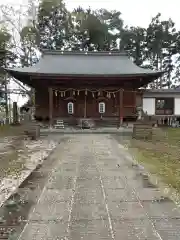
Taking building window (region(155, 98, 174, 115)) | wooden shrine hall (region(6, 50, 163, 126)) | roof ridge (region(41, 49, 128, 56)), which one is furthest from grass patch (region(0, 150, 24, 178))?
building window (region(155, 98, 174, 115))

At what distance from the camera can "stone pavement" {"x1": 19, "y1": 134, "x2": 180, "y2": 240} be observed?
12.1 feet

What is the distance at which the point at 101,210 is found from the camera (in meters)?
4.51

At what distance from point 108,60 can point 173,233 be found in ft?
76.5

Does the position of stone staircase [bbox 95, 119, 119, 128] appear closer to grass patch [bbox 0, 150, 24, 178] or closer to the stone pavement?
grass patch [bbox 0, 150, 24, 178]

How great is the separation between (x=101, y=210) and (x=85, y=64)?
21.4m

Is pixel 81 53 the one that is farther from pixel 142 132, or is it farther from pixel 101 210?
pixel 101 210

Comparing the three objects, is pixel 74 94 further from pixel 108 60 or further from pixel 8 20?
pixel 8 20

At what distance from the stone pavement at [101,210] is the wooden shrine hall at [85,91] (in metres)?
15.0

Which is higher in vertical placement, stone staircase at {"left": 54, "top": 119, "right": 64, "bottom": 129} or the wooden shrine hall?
the wooden shrine hall

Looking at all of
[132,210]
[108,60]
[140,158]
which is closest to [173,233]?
[132,210]

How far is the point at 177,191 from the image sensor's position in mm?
5609

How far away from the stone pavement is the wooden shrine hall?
15021mm

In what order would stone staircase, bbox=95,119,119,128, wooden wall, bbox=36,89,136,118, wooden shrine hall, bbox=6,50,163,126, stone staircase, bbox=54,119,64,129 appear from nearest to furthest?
stone staircase, bbox=54,119,64,129
wooden shrine hall, bbox=6,50,163,126
stone staircase, bbox=95,119,119,128
wooden wall, bbox=36,89,136,118

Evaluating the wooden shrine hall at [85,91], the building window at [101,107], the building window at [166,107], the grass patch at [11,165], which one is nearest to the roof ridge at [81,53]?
the wooden shrine hall at [85,91]
